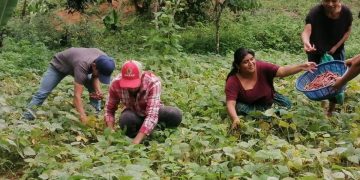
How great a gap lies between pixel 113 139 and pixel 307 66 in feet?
6.61

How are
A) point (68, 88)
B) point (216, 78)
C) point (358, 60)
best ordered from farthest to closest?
point (216, 78), point (68, 88), point (358, 60)

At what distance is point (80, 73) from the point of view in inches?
202

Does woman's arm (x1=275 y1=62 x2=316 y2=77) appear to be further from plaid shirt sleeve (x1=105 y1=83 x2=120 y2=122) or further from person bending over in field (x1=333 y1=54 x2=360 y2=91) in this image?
plaid shirt sleeve (x1=105 y1=83 x2=120 y2=122)

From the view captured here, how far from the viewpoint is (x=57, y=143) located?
4.69 meters

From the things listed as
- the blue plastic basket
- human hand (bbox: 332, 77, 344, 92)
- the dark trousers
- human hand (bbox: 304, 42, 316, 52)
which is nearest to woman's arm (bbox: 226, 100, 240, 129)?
the dark trousers

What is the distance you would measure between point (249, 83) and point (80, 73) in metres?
1.71

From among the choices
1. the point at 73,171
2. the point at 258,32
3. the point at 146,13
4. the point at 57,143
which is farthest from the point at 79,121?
the point at 146,13

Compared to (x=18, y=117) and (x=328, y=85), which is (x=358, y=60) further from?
(x=18, y=117)

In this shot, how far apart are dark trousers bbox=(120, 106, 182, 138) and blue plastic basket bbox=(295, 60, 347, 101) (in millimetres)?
1345

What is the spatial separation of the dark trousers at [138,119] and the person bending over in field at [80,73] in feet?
1.58

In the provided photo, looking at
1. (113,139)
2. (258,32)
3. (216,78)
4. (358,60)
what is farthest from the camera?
(258,32)

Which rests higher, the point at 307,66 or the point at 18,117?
the point at 307,66

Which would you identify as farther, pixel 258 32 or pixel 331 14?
pixel 258 32

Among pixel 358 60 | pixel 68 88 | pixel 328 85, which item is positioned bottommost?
pixel 68 88
